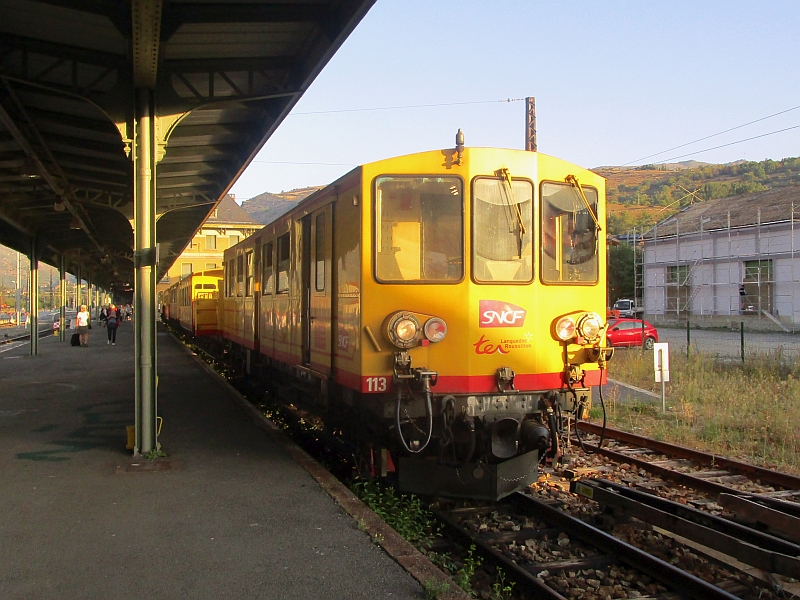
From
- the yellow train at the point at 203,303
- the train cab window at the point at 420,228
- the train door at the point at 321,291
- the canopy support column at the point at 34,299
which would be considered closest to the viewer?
the train cab window at the point at 420,228

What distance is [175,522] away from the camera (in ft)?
18.6

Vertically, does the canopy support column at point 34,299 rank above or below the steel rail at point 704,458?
above

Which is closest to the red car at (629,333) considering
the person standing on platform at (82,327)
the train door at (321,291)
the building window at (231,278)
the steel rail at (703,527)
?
the building window at (231,278)

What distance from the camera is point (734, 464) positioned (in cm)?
825

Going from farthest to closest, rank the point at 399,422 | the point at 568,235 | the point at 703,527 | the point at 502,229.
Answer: the point at 568,235
the point at 502,229
the point at 399,422
the point at 703,527

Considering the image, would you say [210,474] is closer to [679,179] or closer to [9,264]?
[679,179]

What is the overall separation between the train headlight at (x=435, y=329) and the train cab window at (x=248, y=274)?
710 centimetres

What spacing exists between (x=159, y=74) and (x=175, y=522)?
15.1ft

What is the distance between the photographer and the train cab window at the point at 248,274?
42.2 feet

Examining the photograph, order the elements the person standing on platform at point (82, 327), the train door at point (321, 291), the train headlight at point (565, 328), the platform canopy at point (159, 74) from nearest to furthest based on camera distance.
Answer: the train headlight at point (565, 328) < the platform canopy at point (159, 74) < the train door at point (321, 291) < the person standing on platform at point (82, 327)

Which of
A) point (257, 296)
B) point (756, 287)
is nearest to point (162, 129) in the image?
point (257, 296)

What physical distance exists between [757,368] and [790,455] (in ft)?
19.5

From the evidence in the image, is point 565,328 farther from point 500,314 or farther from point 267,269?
point 267,269

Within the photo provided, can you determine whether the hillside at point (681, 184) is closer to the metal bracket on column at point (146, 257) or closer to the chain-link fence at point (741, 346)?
the chain-link fence at point (741, 346)
